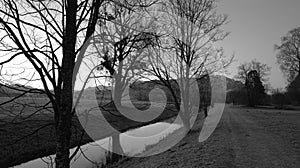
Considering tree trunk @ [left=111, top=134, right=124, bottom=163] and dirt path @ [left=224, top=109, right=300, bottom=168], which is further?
tree trunk @ [left=111, top=134, right=124, bottom=163]

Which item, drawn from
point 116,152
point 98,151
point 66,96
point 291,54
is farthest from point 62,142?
point 291,54

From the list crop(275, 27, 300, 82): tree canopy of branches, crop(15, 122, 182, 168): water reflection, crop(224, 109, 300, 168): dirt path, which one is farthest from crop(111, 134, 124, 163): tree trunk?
crop(275, 27, 300, 82): tree canopy of branches

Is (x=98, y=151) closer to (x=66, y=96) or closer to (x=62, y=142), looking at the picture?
(x=62, y=142)

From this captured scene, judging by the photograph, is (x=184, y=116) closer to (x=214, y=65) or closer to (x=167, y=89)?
(x=167, y=89)

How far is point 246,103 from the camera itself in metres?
60.0

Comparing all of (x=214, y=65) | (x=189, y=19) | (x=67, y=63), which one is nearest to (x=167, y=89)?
(x=214, y=65)

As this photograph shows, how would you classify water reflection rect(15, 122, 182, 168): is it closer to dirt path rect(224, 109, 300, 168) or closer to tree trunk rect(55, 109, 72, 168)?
tree trunk rect(55, 109, 72, 168)

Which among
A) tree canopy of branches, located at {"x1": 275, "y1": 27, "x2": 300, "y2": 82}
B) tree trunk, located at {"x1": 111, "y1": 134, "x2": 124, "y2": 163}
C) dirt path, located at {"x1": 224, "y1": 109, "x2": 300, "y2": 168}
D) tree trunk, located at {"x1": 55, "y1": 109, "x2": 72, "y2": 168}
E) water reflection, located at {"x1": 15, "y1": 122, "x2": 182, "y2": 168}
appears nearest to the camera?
tree trunk, located at {"x1": 55, "y1": 109, "x2": 72, "y2": 168}

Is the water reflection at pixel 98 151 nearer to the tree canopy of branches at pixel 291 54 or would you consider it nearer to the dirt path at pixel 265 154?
the dirt path at pixel 265 154

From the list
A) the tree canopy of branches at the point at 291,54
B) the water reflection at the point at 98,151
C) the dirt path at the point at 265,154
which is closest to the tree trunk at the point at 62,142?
the water reflection at the point at 98,151

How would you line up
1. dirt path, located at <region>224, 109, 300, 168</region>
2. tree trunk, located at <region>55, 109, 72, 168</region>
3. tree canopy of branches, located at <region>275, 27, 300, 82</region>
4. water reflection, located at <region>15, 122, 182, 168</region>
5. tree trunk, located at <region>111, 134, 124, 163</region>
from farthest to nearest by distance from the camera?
1. tree canopy of branches, located at <region>275, 27, 300, 82</region>
2. tree trunk, located at <region>111, 134, 124, 163</region>
3. water reflection, located at <region>15, 122, 182, 168</region>
4. dirt path, located at <region>224, 109, 300, 168</region>
5. tree trunk, located at <region>55, 109, 72, 168</region>

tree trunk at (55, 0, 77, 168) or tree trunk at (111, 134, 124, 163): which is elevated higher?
tree trunk at (55, 0, 77, 168)

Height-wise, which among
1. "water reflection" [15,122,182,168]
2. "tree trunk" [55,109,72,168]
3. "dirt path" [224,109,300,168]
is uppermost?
"tree trunk" [55,109,72,168]

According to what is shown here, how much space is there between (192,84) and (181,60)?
2.01 meters
